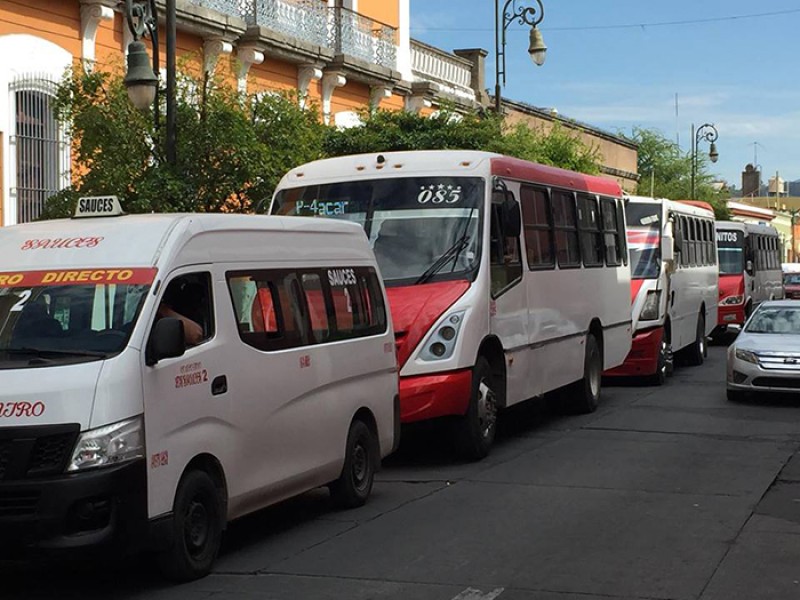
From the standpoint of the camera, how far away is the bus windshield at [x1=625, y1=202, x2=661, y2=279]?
22516mm

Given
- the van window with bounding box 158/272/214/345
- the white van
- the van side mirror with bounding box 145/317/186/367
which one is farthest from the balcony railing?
the van side mirror with bounding box 145/317/186/367

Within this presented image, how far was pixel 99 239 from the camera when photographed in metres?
8.51

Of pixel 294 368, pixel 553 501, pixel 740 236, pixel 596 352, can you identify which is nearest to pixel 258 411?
pixel 294 368

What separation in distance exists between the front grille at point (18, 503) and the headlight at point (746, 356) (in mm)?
13575

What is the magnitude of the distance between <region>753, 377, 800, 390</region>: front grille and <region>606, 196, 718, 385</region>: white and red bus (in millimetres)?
3165

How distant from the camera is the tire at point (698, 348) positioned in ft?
87.9

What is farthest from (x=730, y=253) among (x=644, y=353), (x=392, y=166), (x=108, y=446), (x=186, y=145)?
(x=108, y=446)

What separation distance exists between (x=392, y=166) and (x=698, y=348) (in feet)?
47.2

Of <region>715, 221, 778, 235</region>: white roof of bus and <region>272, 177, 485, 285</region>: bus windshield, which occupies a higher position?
<region>715, 221, 778, 235</region>: white roof of bus

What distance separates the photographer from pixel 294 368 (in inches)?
379

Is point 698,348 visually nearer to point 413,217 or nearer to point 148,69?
point 413,217

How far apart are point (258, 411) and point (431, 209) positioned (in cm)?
519

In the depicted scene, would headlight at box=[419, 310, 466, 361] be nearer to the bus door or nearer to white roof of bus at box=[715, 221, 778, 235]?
the bus door

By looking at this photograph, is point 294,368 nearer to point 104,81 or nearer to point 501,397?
point 501,397
